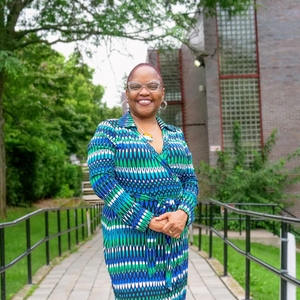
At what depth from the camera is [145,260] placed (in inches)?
103

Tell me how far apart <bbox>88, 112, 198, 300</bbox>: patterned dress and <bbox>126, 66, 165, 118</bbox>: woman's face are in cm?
16

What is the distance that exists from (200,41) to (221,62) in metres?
1.33

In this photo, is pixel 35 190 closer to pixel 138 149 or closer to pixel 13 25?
pixel 13 25

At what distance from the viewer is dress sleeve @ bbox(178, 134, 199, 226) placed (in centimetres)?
267

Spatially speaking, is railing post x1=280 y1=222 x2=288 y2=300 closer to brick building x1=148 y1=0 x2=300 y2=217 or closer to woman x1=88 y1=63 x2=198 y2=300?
woman x1=88 y1=63 x2=198 y2=300

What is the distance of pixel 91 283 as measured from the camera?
6227 millimetres

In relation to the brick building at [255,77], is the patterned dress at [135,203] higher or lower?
lower

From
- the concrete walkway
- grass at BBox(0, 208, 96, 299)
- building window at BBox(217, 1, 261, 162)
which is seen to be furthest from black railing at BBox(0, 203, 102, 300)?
building window at BBox(217, 1, 261, 162)

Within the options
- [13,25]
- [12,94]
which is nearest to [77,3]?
[13,25]

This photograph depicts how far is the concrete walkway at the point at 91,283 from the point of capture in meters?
5.51

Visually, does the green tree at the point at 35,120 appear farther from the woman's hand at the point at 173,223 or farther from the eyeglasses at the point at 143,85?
the woman's hand at the point at 173,223

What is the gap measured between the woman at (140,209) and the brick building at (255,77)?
1288 centimetres

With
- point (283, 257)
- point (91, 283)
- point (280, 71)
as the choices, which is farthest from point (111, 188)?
point (280, 71)

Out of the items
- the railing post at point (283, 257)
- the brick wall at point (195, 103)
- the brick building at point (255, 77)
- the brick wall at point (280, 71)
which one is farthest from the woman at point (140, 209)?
the brick wall at point (195, 103)
